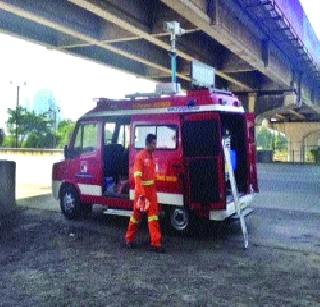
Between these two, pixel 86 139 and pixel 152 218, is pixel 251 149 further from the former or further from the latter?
pixel 86 139

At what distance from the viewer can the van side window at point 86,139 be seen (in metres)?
9.62

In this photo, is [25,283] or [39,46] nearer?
[25,283]

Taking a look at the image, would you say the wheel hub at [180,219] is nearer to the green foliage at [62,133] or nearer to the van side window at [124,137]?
the van side window at [124,137]

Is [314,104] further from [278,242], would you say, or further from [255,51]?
[278,242]

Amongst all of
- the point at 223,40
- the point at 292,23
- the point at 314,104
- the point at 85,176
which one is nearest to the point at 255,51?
the point at 292,23

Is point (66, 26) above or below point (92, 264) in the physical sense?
above

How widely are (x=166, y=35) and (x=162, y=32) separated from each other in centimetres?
62

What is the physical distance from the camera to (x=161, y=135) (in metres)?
8.44

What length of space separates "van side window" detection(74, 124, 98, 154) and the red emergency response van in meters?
0.01

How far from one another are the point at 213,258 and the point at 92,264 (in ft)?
5.97

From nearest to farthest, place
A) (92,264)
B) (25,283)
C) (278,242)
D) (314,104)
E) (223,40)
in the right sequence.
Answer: (25,283) < (92,264) < (278,242) < (223,40) < (314,104)

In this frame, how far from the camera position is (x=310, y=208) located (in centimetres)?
1140

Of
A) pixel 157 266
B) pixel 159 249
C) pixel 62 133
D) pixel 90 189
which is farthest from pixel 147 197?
pixel 62 133

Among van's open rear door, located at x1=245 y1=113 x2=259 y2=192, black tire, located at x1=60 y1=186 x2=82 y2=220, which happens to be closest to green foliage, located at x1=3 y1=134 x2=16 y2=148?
black tire, located at x1=60 y1=186 x2=82 y2=220
